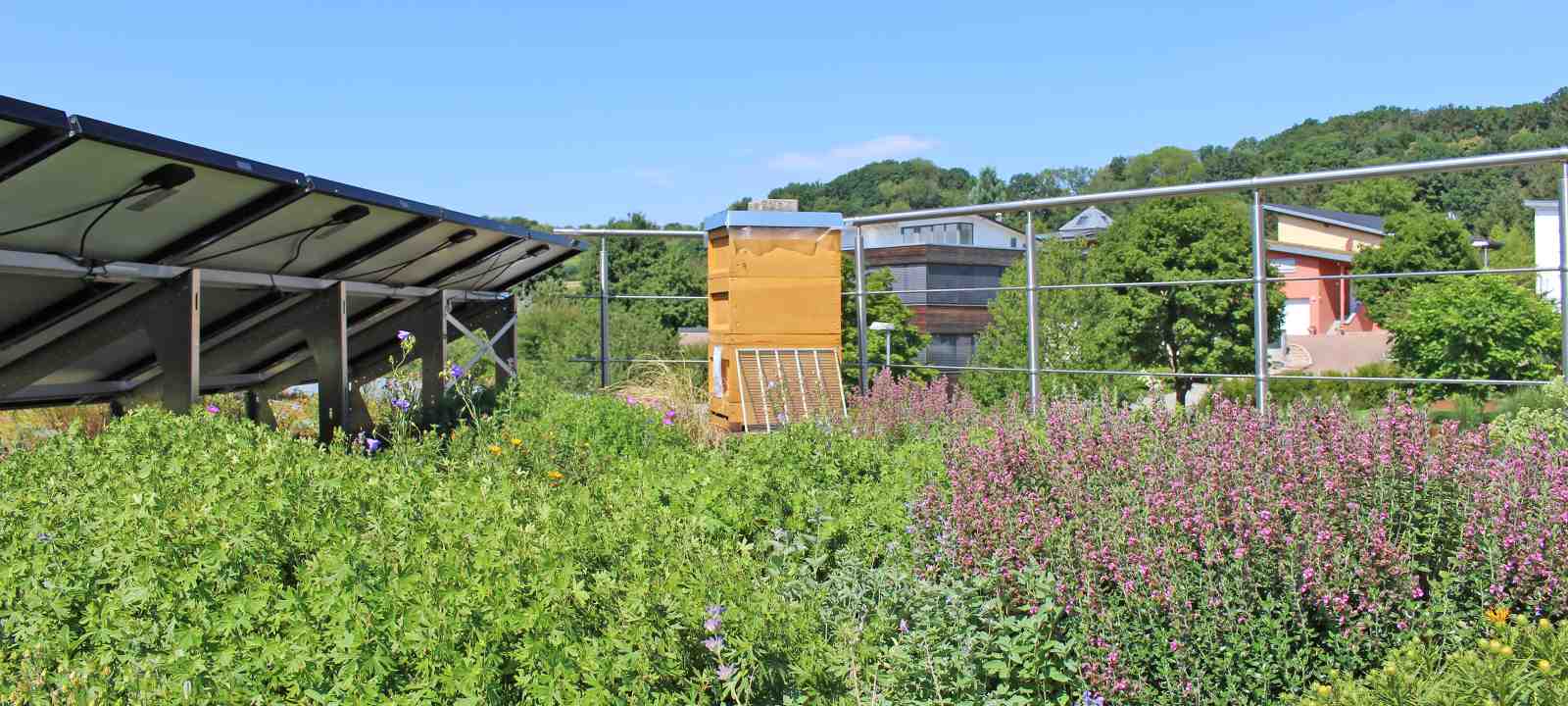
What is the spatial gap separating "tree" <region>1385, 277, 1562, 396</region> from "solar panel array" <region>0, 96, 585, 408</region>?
16.2 metres

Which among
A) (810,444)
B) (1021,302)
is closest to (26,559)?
(810,444)

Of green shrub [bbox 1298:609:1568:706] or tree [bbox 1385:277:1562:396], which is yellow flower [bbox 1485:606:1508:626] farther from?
tree [bbox 1385:277:1562:396]

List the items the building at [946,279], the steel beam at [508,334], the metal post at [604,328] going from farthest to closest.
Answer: the building at [946,279], the steel beam at [508,334], the metal post at [604,328]

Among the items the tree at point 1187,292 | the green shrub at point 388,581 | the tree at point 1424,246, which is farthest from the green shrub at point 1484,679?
the tree at point 1424,246

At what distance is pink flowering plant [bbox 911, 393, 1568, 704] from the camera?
113 inches

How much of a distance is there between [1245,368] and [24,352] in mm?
26723

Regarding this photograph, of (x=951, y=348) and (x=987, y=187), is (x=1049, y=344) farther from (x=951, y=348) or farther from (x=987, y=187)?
(x=987, y=187)

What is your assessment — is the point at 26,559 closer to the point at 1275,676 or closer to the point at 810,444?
the point at 810,444

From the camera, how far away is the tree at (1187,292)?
27484mm

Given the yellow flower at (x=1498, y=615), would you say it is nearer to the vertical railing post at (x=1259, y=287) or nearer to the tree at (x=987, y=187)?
the vertical railing post at (x=1259, y=287)

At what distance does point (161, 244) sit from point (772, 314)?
421 cm

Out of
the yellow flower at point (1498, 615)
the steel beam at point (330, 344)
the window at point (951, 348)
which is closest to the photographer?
the yellow flower at point (1498, 615)

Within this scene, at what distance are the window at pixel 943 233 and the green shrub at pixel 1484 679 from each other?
5991 centimetres

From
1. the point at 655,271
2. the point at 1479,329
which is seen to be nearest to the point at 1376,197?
the point at 655,271
